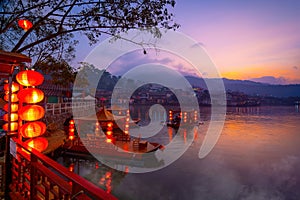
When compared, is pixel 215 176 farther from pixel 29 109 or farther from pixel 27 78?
pixel 27 78

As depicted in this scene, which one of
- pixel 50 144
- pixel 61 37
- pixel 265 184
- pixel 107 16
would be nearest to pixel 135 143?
pixel 50 144

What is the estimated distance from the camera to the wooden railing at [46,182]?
1.44m

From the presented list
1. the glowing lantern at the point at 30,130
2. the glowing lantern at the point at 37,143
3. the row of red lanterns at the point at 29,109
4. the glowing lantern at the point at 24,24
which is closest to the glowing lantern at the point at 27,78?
the row of red lanterns at the point at 29,109

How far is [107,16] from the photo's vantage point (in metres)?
4.61

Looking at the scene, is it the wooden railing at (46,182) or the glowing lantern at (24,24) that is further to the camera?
the glowing lantern at (24,24)

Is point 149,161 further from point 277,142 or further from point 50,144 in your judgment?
point 277,142

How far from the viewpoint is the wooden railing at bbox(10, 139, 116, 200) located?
1442 mm

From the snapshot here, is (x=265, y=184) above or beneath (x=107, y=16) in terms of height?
beneath

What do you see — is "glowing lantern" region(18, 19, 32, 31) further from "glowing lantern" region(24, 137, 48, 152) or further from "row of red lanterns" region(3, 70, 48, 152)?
"glowing lantern" region(24, 137, 48, 152)

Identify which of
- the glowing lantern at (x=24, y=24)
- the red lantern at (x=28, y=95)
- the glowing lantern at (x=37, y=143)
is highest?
the glowing lantern at (x=24, y=24)

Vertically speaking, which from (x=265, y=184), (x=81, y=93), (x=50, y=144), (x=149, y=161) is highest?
(x=81, y=93)

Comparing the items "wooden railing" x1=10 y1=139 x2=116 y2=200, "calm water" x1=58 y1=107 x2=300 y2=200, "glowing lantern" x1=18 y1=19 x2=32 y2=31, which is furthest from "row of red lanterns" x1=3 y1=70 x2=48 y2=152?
"calm water" x1=58 y1=107 x2=300 y2=200

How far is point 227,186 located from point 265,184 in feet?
9.67

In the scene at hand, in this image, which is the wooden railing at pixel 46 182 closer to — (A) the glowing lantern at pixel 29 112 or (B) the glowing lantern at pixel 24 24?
(A) the glowing lantern at pixel 29 112
